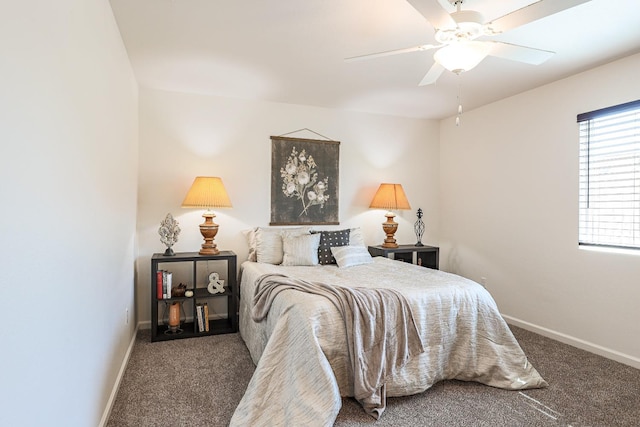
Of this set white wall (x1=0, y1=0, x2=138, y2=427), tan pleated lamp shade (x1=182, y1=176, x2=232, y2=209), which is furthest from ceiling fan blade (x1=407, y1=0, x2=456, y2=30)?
tan pleated lamp shade (x1=182, y1=176, x2=232, y2=209)

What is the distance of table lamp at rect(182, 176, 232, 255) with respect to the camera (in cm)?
354

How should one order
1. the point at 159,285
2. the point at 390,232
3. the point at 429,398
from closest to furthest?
the point at 429,398, the point at 159,285, the point at 390,232

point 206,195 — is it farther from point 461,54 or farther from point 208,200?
point 461,54

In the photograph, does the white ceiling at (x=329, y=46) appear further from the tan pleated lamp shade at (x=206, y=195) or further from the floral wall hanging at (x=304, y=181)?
the tan pleated lamp shade at (x=206, y=195)

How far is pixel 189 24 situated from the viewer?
241 centimetres

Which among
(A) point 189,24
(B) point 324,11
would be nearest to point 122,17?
(A) point 189,24

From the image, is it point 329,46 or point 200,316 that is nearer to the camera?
point 329,46

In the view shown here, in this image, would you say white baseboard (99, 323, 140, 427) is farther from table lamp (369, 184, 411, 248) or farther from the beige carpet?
table lamp (369, 184, 411, 248)

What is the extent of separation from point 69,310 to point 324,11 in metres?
2.07

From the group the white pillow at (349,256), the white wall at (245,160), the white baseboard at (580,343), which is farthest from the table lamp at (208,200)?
the white baseboard at (580,343)

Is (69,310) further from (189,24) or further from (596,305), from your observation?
(596,305)

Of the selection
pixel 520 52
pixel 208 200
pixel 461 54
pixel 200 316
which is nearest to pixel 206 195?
pixel 208 200

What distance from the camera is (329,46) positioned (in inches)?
106

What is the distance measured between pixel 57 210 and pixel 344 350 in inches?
64.4
